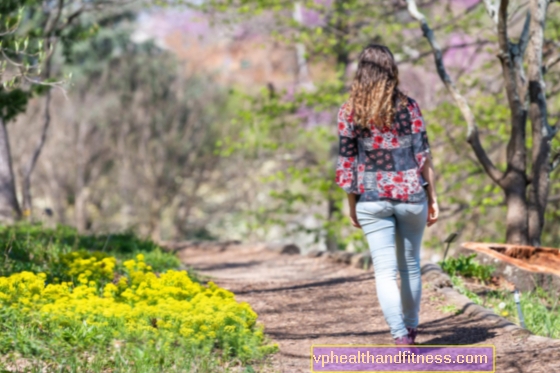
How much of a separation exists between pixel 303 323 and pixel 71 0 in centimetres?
722

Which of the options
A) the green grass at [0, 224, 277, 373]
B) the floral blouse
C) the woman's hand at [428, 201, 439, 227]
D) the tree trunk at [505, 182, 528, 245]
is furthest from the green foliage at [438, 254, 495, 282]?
the green grass at [0, 224, 277, 373]

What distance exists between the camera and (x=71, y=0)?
10.7 m

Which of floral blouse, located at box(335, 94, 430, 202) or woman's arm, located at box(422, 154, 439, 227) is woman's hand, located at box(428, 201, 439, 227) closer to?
woman's arm, located at box(422, 154, 439, 227)

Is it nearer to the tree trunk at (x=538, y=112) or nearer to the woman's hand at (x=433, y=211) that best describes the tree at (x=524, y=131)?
the tree trunk at (x=538, y=112)

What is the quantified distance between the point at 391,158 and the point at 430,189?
0.99ft

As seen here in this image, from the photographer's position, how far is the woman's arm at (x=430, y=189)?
4074 mm

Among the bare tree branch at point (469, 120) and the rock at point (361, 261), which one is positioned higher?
the bare tree branch at point (469, 120)

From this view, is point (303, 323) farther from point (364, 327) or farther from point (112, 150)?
point (112, 150)

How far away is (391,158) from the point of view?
13.2 ft

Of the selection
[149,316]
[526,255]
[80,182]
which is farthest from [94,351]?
[80,182]

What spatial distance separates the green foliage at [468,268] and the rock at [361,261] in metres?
1.24

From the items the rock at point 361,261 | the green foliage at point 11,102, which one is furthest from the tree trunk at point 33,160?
the rock at point 361,261

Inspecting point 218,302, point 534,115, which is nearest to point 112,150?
point 534,115

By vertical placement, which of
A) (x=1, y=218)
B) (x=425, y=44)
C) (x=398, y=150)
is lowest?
(x=1, y=218)
